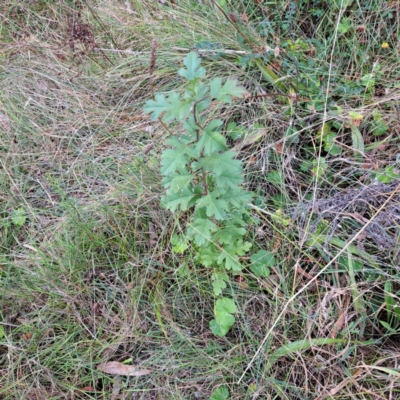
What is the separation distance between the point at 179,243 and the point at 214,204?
1.33ft

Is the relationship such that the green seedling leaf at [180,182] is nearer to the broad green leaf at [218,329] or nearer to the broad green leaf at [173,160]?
the broad green leaf at [173,160]

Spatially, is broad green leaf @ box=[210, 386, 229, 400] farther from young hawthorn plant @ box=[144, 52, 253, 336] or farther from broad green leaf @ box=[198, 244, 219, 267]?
broad green leaf @ box=[198, 244, 219, 267]

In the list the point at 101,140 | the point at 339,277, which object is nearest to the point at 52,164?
the point at 101,140

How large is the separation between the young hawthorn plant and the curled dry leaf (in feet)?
1.09

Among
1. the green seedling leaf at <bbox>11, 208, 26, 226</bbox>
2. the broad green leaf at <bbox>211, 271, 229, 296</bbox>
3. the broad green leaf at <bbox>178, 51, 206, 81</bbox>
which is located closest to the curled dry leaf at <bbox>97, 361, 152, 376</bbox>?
the broad green leaf at <bbox>211, 271, 229, 296</bbox>

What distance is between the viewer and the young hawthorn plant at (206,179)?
119 centimetres

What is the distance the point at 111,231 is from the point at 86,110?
775 mm

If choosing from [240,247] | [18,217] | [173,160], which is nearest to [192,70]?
[173,160]

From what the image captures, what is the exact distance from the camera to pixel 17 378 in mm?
1617

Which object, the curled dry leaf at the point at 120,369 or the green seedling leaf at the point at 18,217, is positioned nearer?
the curled dry leaf at the point at 120,369

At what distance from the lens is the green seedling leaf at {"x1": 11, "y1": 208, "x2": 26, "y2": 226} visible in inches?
77.2

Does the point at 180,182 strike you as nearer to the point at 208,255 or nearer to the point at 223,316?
the point at 208,255

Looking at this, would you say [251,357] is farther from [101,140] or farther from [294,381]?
[101,140]

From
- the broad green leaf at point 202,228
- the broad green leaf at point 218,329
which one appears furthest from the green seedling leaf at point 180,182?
the broad green leaf at point 218,329
